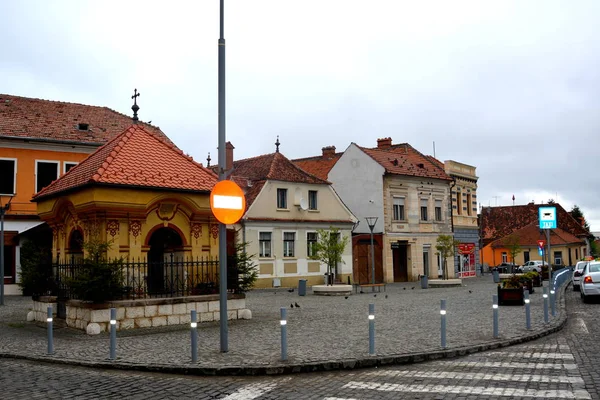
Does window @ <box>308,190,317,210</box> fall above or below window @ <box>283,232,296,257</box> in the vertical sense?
above

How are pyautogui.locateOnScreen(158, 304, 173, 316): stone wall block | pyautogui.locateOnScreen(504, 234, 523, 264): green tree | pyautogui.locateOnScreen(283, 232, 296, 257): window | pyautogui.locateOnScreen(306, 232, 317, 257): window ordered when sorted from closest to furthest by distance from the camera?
pyautogui.locateOnScreen(158, 304, 173, 316): stone wall block
pyautogui.locateOnScreen(283, 232, 296, 257): window
pyautogui.locateOnScreen(306, 232, 317, 257): window
pyautogui.locateOnScreen(504, 234, 523, 264): green tree

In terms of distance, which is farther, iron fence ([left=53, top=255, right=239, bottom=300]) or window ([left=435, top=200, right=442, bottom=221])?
window ([left=435, top=200, right=442, bottom=221])

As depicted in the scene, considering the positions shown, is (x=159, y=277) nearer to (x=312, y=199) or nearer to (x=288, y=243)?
(x=288, y=243)

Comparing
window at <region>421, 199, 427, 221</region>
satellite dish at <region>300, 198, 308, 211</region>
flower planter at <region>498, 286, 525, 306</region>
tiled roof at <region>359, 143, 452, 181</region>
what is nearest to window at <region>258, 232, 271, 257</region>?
satellite dish at <region>300, 198, 308, 211</region>

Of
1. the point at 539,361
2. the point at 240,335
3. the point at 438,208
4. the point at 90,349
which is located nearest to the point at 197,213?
the point at 240,335

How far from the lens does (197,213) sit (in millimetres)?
17797

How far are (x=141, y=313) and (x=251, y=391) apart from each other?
783cm

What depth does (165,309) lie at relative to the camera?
1596 centimetres

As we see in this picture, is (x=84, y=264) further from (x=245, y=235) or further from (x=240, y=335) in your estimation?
(x=245, y=235)

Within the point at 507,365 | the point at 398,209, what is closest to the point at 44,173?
the point at 398,209

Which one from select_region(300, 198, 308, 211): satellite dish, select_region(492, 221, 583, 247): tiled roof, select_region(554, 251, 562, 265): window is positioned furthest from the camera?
select_region(554, 251, 562, 265): window

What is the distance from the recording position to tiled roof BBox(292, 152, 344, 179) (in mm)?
48594

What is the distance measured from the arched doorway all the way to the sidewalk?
5.23 feet

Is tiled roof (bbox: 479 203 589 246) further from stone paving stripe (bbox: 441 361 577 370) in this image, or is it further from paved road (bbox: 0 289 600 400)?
paved road (bbox: 0 289 600 400)
